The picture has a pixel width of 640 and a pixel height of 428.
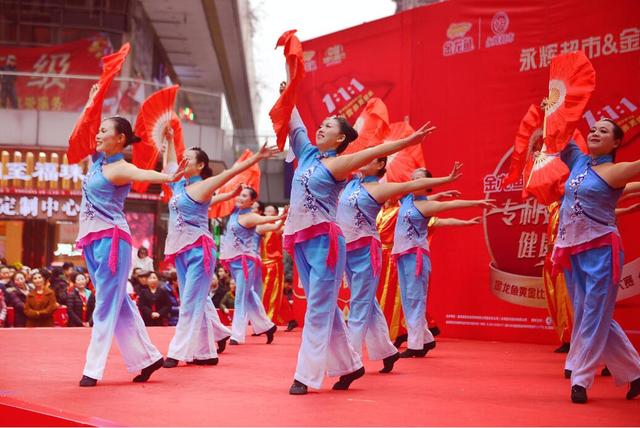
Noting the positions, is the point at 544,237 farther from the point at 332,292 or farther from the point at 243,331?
the point at 332,292

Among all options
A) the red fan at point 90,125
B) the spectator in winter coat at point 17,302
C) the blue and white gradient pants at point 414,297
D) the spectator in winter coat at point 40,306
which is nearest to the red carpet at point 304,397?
the blue and white gradient pants at point 414,297

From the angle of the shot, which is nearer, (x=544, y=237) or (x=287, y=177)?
(x=544, y=237)

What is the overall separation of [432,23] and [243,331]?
160 inches

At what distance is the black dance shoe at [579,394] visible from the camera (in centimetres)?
424

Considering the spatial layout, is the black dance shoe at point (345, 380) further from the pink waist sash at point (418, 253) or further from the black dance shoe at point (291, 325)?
the black dance shoe at point (291, 325)

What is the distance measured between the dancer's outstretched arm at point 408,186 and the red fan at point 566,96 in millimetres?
566

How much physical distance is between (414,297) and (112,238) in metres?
2.90

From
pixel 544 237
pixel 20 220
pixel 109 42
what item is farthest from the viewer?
pixel 109 42

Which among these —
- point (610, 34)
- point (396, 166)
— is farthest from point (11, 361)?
point (610, 34)

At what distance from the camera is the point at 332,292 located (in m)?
4.50

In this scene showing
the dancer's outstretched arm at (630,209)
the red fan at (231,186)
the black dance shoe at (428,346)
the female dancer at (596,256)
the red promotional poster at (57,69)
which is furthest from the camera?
the red promotional poster at (57,69)

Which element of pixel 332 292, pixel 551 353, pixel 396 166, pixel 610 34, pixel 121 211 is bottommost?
pixel 551 353

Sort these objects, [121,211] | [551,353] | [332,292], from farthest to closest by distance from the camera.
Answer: [551,353], [121,211], [332,292]

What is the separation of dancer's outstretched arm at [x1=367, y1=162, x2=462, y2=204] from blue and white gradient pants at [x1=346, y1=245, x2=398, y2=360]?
1.19ft
